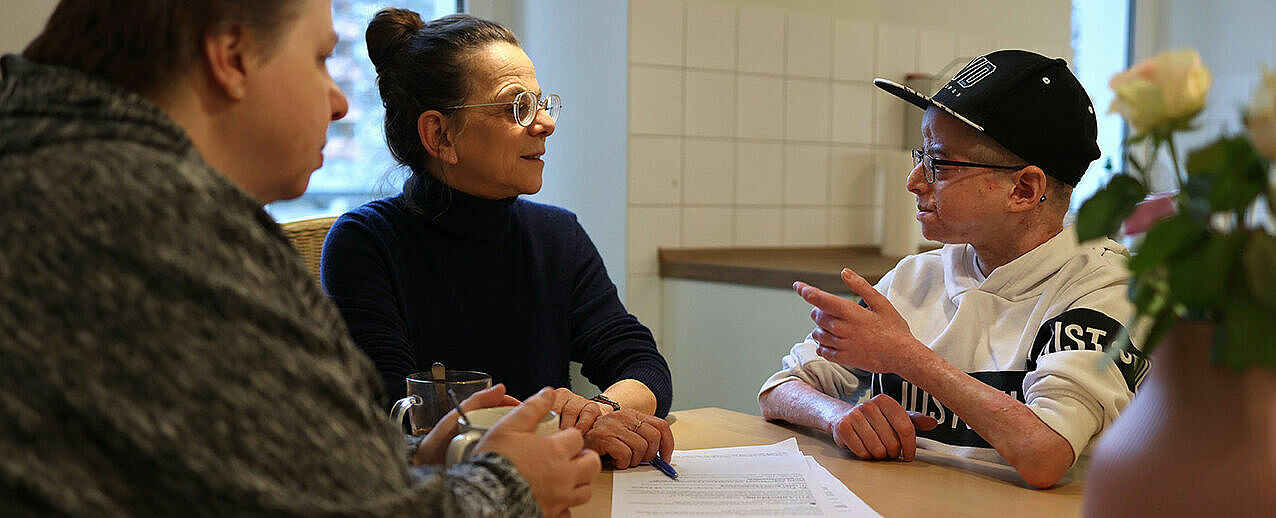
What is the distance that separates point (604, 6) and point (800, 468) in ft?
5.74

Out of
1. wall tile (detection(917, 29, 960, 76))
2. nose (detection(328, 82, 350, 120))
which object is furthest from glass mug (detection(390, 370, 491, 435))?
wall tile (detection(917, 29, 960, 76))

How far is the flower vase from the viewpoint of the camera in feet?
2.35

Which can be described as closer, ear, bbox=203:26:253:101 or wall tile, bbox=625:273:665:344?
ear, bbox=203:26:253:101

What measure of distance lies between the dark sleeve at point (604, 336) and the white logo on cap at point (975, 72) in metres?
0.62

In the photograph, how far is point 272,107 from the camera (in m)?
0.82

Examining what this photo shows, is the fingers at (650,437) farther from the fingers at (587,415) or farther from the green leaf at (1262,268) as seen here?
the green leaf at (1262,268)

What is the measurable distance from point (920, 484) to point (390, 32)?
1.07 m

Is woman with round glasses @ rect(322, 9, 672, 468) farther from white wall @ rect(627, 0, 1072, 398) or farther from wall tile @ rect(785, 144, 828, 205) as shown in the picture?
wall tile @ rect(785, 144, 828, 205)

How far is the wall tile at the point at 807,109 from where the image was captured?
9.70 feet

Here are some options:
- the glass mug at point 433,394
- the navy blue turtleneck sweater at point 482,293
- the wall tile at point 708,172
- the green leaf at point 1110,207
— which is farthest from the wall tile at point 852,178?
the green leaf at point 1110,207

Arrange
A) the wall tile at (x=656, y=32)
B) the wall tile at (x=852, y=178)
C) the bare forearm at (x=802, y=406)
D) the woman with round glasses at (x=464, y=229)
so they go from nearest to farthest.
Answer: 1. the bare forearm at (x=802, y=406)
2. the woman with round glasses at (x=464, y=229)
3. the wall tile at (x=656, y=32)
4. the wall tile at (x=852, y=178)

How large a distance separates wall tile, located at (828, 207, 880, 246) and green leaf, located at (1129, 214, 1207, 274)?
2.41 meters

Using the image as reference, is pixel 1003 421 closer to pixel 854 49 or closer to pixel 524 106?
pixel 524 106

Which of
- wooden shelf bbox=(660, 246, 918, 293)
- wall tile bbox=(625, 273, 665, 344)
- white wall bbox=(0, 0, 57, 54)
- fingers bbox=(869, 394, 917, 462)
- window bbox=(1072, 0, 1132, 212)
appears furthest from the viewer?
window bbox=(1072, 0, 1132, 212)
